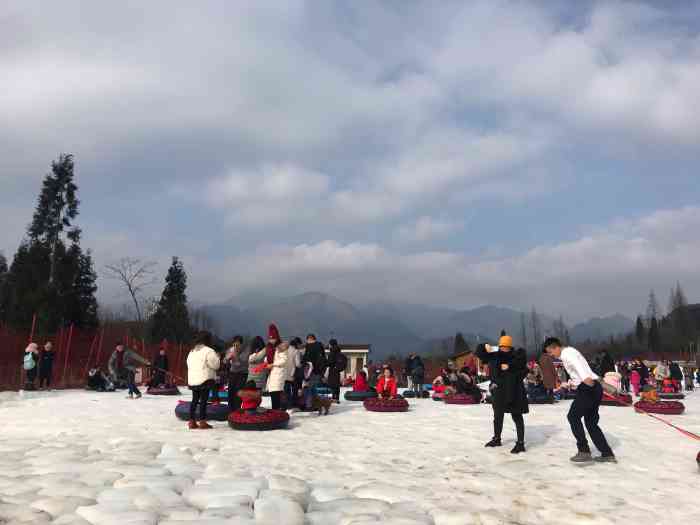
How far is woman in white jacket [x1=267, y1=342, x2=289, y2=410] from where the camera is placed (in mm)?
12680

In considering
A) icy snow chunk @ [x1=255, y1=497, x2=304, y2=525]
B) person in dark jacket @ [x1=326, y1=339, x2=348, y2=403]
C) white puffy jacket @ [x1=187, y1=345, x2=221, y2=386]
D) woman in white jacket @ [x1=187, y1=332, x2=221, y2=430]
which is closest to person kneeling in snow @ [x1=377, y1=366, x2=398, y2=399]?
person in dark jacket @ [x1=326, y1=339, x2=348, y2=403]

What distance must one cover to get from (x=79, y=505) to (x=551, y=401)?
16724 millimetres

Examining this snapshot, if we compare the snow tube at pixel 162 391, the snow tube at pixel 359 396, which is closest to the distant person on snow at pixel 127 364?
the snow tube at pixel 162 391

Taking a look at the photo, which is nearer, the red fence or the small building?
the red fence

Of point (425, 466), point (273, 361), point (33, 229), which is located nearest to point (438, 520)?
point (425, 466)

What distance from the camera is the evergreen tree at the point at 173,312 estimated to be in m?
52.8

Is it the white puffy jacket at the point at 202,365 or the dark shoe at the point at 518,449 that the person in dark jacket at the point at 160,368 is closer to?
the white puffy jacket at the point at 202,365

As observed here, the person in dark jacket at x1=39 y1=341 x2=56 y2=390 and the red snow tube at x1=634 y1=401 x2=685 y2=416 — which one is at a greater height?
the person in dark jacket at x1=39 y1=341 x2=56 y2=390

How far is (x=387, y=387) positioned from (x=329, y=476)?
980cm

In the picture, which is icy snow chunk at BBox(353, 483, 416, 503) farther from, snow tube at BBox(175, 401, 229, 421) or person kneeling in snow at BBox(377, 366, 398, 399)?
person kneeling in snow at BBox(377, 366, 398, 399)

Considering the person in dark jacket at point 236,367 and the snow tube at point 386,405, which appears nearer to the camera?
the person in dark jacket at point 236,367

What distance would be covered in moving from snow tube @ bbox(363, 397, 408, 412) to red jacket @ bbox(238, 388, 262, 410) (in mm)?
5168

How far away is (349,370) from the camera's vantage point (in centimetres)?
5288

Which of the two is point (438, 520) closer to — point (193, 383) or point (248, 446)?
point (248, 446)
